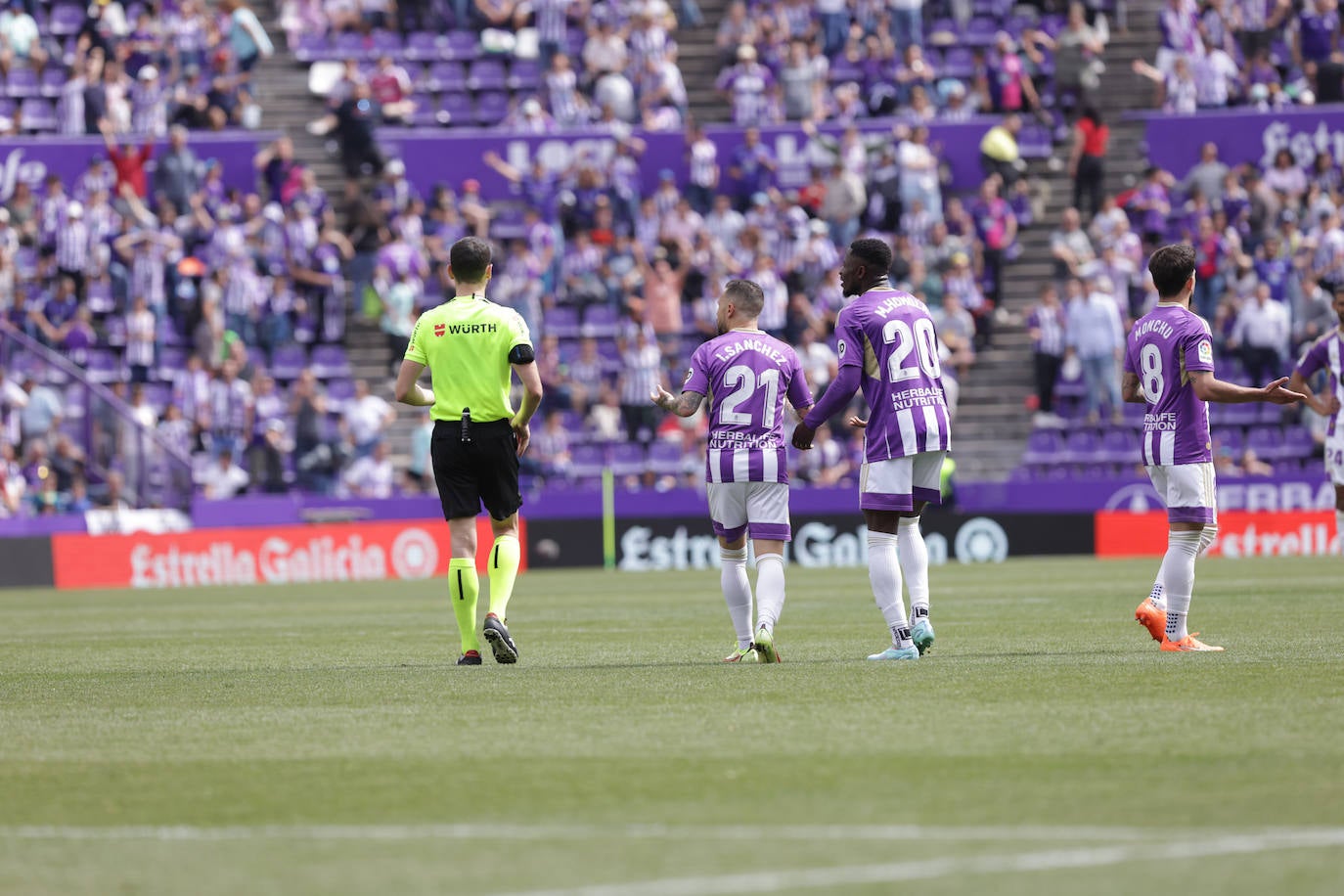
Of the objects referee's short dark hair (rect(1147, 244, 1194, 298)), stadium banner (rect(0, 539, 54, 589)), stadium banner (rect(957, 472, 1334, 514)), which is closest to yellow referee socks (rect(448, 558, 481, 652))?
referee's short dark hair (rect(1147, 244, 1194, 298))

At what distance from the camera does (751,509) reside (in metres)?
11.6

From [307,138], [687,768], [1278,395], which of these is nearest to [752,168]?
[307,138]

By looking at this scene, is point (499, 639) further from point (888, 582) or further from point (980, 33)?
point (980, 33)

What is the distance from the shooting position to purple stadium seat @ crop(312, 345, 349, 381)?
30344 mm

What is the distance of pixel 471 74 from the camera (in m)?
33.2

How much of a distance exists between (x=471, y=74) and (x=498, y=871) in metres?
28.7

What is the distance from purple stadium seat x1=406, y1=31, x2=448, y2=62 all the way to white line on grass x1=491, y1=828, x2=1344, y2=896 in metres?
28.9

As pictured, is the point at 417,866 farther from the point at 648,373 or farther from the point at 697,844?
the point at 648,373

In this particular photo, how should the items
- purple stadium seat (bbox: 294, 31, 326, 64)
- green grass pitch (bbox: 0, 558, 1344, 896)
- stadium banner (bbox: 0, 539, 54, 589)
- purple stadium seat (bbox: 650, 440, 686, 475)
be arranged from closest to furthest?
green grass pitch (bbox: 0, 558, 1344, 896) → stadium banner (bbox: 0, 539, 54, 589) → purple stadium seat (bbox: 650, 440, 686, 475) → purple stadium seat (bbox: 294, 31, 326, 64)

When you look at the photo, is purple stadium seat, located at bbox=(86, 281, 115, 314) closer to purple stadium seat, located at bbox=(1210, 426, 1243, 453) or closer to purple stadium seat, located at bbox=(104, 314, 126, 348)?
purple stadium seat, located at bbox=(104, 314, 126, 348)

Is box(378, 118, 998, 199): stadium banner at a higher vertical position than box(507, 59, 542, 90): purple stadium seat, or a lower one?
lower

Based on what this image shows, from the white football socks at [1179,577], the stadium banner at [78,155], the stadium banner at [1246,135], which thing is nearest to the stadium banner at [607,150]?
the stadium banner at [78,155]

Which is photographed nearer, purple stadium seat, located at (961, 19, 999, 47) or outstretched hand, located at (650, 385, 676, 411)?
outstretched hand, located at (650, 385, 676, 411)

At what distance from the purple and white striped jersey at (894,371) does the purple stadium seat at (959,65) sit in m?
22.4
